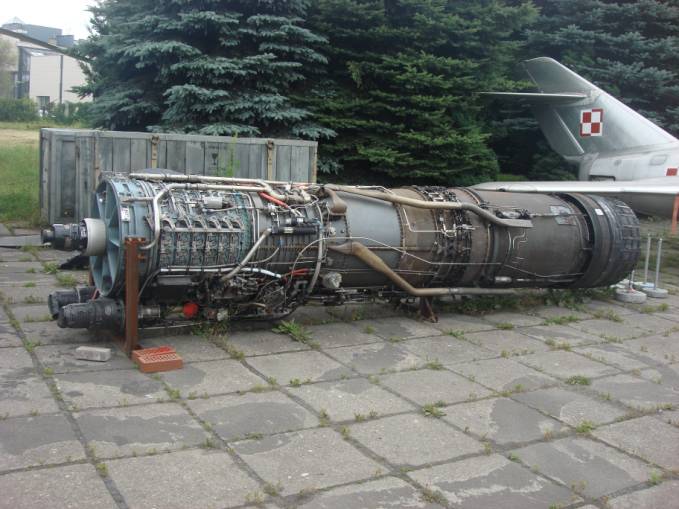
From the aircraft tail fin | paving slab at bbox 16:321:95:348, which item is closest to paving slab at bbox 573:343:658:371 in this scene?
paving slab at bbox 16:321:95:348

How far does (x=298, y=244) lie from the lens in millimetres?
6020

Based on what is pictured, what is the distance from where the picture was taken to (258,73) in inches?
495

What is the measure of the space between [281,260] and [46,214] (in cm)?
588

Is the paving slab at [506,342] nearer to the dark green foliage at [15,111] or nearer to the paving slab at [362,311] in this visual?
the paving slab at [362,311]

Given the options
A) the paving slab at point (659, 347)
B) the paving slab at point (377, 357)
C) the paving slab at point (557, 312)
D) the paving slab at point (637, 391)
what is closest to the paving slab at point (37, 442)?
the paving slab at point (377, 357)


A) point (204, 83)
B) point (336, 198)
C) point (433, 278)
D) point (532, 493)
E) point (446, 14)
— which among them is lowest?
point (532, 493)

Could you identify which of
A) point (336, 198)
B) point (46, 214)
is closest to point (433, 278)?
point (336, 198)

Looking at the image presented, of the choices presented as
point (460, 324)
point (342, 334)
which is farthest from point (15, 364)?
point (460, 324)

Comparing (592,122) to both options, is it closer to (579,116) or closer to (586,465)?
(579,116)

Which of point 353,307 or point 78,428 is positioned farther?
point 353,307

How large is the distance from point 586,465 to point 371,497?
54.8 inches

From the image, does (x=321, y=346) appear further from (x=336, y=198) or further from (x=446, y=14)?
(x=446, y=14)

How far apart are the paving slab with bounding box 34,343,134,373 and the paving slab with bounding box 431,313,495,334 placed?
3061 millimetres

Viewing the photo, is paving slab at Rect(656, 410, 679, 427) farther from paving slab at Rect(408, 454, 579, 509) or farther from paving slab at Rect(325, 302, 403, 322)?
paving slab at Rect(325, 302, 403, 322)
